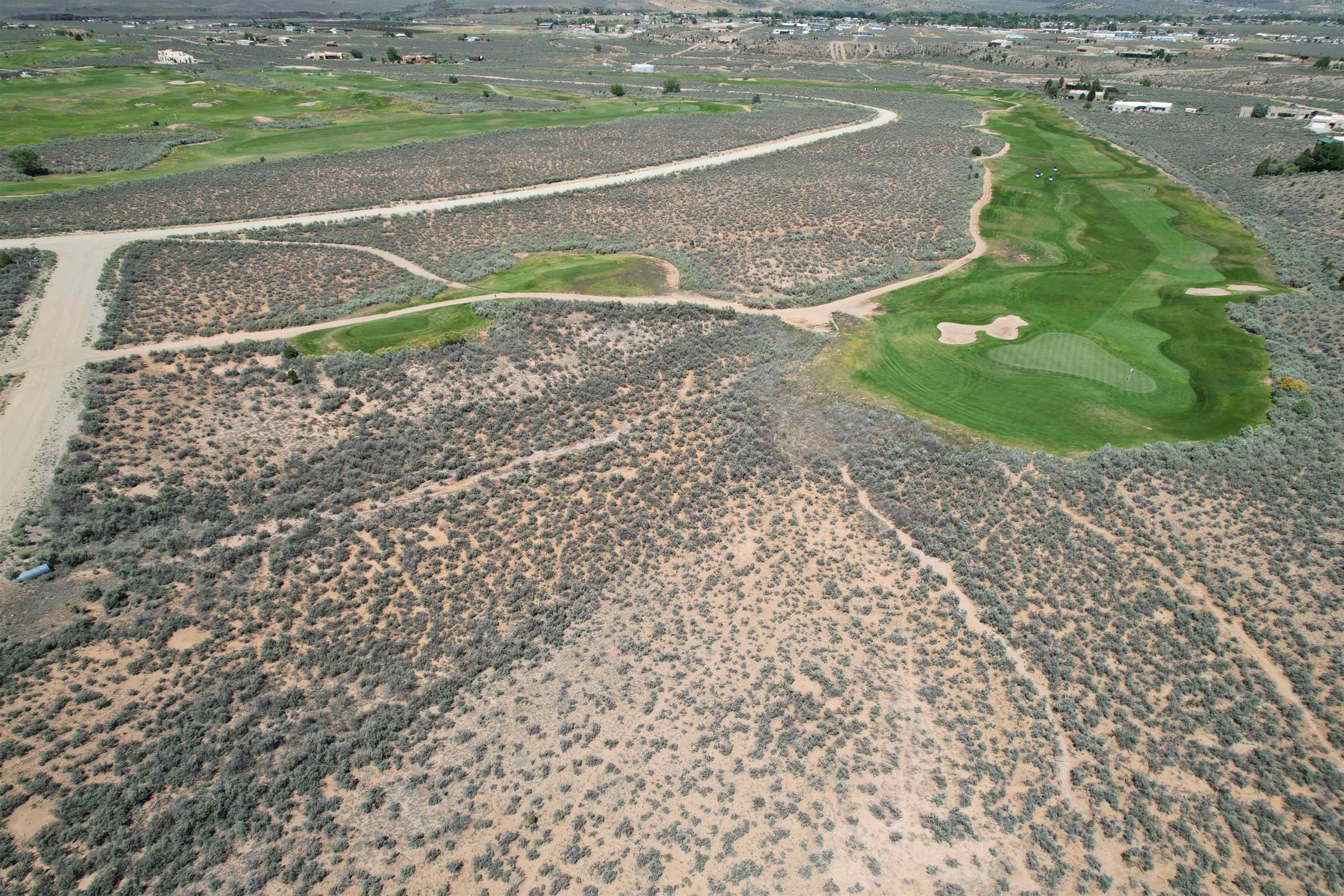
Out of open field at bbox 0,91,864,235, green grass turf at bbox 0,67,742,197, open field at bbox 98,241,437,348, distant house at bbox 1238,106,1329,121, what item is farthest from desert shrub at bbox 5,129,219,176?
distant house at bbox 1238,106,1329,121

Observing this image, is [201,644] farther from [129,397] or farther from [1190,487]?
[1190,487]

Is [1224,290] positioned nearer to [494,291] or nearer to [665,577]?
[665,577]

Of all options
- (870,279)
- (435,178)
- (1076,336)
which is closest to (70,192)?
(435,178)

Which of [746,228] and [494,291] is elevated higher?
[746,228]

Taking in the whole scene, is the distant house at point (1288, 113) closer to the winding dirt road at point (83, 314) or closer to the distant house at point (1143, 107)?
the distant house at point (1143, 107)

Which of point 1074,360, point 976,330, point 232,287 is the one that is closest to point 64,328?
point 232,287

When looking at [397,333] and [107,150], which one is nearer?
[397,333]
